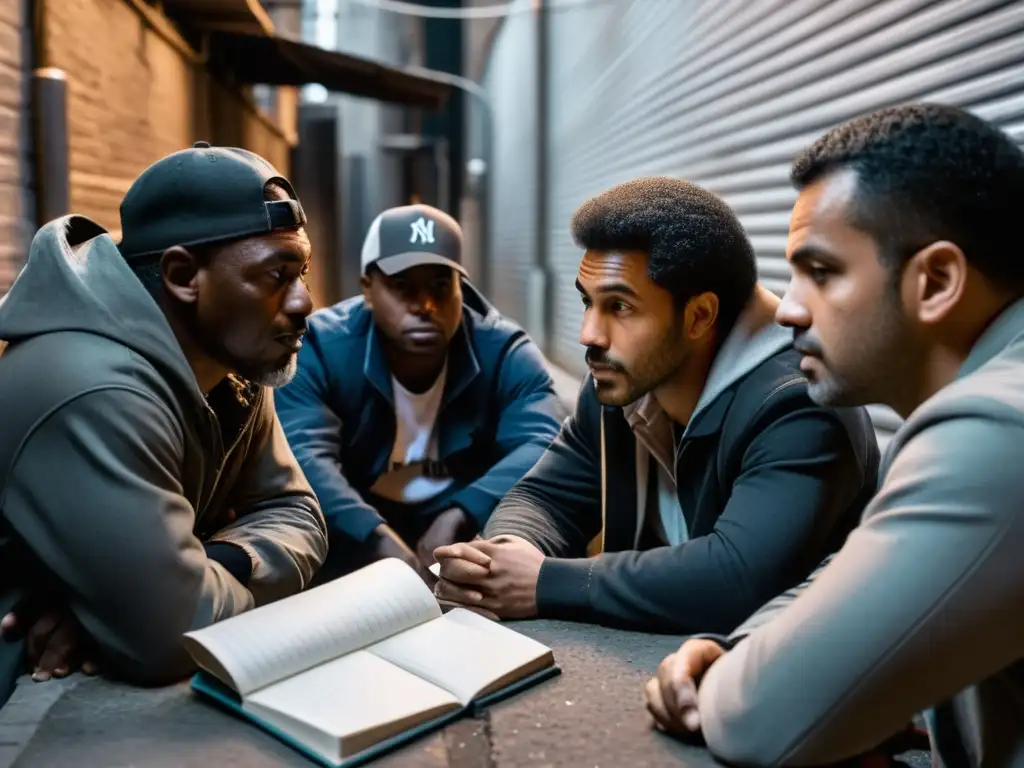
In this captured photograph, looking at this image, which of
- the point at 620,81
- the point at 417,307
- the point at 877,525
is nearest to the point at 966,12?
the point at 417,307

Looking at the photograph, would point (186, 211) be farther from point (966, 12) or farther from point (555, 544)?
point (966, 12)

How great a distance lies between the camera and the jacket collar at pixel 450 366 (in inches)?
144

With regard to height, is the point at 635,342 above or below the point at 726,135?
below

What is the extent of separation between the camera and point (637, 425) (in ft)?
7.72

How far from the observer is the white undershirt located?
12.2 ft

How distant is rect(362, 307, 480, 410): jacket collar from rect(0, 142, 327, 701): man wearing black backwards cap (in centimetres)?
124

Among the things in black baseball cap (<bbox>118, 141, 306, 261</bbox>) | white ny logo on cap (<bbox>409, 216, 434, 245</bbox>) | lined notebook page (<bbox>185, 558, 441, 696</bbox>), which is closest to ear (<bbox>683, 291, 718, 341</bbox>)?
lined notebook page (<bbox>185, 558, 441, 696</bbox>)

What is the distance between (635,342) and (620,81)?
579 centimetres

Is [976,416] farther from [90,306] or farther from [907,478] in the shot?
[90,306]

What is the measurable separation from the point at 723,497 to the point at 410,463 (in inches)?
69.7

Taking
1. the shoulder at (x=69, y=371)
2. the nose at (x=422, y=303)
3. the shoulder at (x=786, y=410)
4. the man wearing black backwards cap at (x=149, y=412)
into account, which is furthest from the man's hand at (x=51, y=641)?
the nose at (x=422, y=303)

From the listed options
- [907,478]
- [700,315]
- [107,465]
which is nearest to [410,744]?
[107,465]

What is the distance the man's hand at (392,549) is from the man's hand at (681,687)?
176 centimetres

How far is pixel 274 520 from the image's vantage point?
2.39 meters
